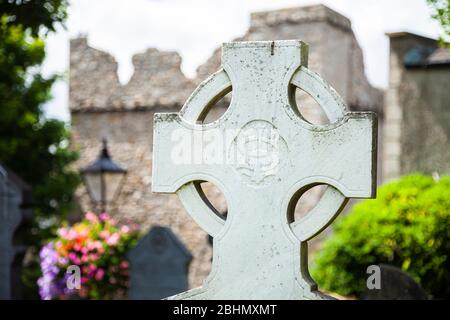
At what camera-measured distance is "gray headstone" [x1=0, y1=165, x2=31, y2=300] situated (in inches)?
339

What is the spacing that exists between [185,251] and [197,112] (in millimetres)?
5575

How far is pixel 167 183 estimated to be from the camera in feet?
13.5

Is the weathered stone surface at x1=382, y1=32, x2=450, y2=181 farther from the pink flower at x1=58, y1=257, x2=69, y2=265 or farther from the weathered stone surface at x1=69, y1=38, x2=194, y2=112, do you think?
the pink flower at x1=58, y1=257, x2=69, y2=265

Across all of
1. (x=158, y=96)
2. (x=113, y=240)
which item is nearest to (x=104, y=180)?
(x=113, y=240)

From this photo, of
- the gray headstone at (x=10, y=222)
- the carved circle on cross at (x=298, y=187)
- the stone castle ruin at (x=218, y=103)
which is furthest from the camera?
the stone castle ruin at (x=218, y=103)

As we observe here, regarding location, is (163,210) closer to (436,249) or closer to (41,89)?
(41,89)

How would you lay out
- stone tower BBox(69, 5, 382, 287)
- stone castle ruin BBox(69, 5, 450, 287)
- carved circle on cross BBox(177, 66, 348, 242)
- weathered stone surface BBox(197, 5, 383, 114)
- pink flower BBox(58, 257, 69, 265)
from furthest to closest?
1. stone tower BBox(69, 5, 382, 287)
2. weathered stone surface BBox(197, 5, 383, 114)
3. stone castle ruin BBox(69, 5, 450, 287)
4. pink flower BBox(58, 257, 69, 265)
5. carved circle on cross BBox(177, 66, 348, 242)

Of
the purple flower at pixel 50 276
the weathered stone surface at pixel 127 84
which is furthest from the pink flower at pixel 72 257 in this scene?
the weathered stone surface at pixel 127 84

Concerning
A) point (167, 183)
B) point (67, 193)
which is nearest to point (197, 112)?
point (167, 183)

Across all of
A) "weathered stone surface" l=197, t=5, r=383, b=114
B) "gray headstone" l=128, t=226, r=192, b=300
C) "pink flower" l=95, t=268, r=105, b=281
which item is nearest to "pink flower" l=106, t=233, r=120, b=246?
"pink flower" l=95, t=268, r=105, b=281

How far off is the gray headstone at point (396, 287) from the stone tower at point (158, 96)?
663 cm

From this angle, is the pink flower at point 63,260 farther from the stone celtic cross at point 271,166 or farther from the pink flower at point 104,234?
the stone celtic cross at point 271,166

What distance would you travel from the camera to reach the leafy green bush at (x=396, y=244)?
9.30 meters

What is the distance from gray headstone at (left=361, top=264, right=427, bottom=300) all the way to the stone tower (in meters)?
6.63
